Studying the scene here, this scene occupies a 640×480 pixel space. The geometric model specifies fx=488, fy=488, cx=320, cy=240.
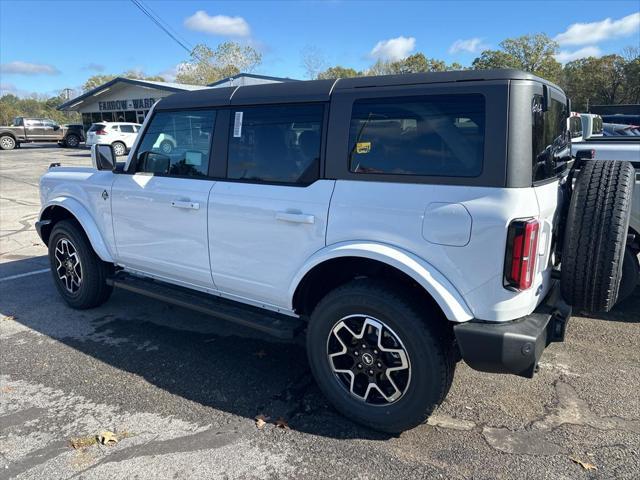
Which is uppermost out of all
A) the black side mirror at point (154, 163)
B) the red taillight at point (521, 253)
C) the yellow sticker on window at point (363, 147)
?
the yellow sticker on window at point (363, 147)

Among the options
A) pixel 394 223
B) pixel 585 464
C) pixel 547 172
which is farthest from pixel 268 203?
pixel 585 464

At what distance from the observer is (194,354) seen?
3.94m

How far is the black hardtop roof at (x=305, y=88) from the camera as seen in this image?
256cm

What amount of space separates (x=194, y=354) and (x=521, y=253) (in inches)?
105

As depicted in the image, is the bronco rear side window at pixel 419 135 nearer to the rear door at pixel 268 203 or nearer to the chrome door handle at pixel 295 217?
the rear door at pixel 268 203

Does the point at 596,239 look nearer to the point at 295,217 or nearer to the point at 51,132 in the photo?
the point at 295,217

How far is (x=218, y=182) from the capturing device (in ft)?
11.5

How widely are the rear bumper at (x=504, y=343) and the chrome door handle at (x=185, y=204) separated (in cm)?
201

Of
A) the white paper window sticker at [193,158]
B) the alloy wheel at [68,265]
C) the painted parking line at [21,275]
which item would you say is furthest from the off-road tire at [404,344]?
the painted parking line at [21,275]

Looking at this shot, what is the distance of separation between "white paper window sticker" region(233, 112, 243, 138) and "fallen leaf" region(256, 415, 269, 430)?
1.90 m

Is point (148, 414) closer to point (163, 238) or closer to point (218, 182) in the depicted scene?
point (163, 238)

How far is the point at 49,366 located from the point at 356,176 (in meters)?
2.83

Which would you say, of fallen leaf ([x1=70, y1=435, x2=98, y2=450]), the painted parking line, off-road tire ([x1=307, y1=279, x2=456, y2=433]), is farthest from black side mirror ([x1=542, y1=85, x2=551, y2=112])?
the painted parking line

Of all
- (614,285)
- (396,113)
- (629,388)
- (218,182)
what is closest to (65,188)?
(218,182)
